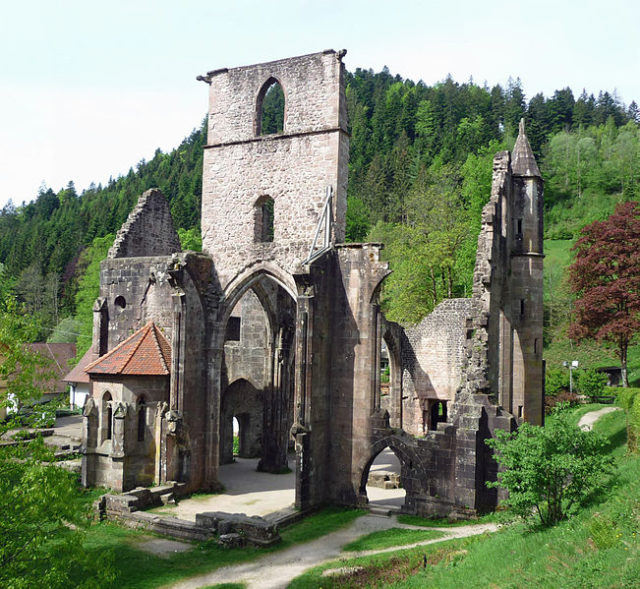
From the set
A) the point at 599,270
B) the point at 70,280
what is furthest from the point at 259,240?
the point at 70,280

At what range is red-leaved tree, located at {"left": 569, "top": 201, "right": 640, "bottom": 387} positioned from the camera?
26.1m

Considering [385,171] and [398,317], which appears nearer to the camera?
[398,317]

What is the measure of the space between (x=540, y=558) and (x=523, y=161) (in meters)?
15.0

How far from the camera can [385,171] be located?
74188mm

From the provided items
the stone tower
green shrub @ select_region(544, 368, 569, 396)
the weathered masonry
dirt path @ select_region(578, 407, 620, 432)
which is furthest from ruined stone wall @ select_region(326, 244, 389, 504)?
green shrub @ select_region(544, 368, 569, 396)

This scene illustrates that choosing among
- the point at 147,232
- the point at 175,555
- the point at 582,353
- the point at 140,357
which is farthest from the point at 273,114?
the point at 175,555

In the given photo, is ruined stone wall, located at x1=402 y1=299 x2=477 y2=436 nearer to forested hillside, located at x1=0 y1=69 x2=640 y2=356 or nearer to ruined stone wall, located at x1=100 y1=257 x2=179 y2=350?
forested hillside, located at x1=0 y1=69 x2=640 y2=356

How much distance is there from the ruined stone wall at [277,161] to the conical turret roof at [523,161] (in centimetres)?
621

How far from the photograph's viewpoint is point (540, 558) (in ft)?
29.3

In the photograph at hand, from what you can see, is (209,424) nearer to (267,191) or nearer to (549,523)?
(267,191)

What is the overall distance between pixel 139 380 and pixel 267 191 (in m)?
7.30

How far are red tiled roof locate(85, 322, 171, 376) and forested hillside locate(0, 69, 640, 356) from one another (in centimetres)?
2052

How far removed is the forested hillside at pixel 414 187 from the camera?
40.3 m

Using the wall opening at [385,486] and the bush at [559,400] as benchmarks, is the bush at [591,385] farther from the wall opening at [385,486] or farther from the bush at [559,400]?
the wall opening at [385,486]
